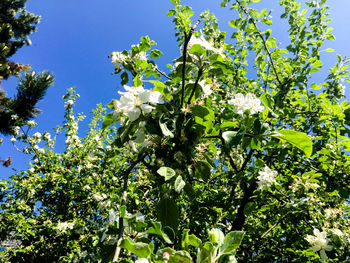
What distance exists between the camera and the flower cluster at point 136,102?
1.08 metres

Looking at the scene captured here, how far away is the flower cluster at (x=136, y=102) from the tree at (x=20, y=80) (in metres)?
12.0

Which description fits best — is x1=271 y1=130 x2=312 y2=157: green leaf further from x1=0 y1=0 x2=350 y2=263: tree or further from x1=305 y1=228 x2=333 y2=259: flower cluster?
x1=305 y1=228 x2=333 y2=259: flower cluster

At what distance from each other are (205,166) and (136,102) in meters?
0.51

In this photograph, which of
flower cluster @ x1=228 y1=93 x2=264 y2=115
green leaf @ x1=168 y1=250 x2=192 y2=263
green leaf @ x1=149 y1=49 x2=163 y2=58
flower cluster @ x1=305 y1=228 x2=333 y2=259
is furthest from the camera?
flower cluster @ x1=305 y1=228 x2=333 y2=259

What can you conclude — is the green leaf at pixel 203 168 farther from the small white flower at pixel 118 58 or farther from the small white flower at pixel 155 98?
the small white flower at pixel 118 58

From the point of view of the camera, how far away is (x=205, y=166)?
127 cm

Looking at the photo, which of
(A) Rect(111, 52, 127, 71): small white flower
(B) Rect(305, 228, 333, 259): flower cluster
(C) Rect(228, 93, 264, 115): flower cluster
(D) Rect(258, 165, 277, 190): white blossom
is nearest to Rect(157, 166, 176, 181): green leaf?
(C) Rect(228, 93, 264, 115): flower cluster

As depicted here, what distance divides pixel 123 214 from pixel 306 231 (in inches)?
130

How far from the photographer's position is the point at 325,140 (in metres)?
2.68

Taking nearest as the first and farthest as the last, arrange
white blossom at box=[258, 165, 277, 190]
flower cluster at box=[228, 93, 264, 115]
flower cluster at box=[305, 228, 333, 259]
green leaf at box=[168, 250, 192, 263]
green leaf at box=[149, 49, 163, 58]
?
1. green leaf at box=[168, 250, 192, 263]
2. flower cluster at box=[228, 93, 264, 115]
3. green leaf at box=[149, 49, 163, 58]
4. flower cluster at box=[305, 228, 333, 259]
5. white blossom at box=[258, 165, 277, 190]

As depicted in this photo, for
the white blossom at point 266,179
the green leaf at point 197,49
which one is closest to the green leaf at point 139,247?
the green leaf at point 197,49

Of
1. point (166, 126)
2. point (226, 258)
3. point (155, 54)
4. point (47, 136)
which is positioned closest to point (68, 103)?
point (47, 136)

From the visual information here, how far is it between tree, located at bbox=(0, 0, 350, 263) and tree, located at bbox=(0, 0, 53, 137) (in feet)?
26.4

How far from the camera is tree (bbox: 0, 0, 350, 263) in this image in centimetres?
103
